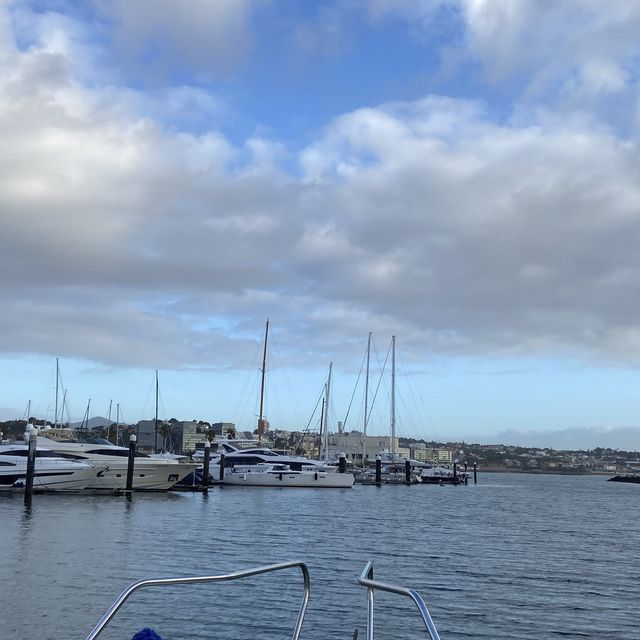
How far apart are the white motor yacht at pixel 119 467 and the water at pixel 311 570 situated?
6.87 metres

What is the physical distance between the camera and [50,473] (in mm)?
49844

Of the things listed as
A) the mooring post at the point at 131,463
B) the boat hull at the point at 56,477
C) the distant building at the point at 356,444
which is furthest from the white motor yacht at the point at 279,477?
the distant building at the point at 356,444

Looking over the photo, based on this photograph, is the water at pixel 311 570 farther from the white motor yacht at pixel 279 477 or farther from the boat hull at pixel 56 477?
the white motor yacht at pixel 279 477

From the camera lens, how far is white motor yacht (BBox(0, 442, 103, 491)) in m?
49.8

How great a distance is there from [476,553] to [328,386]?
7356 centimetres

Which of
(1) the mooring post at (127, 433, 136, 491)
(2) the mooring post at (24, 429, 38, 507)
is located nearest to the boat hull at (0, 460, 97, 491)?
(1) the mooring post at (127, 433, 136, 491)

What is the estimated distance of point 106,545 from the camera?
87.2 feet

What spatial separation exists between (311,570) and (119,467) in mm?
32881

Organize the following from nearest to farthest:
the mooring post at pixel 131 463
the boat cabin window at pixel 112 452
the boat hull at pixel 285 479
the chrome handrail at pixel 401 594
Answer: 1. the chrome handrail at pixel 401 594
2. the mooring post at pixel 131 463
3. the boat cabin window at pixel 112 452
4. the boat hull at pixel 285 479

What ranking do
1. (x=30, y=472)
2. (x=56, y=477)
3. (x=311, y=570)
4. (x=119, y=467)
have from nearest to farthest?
(x=311, y=570) → (x=30, y=472) → (x=56, y=477) → (x=119, y=467)

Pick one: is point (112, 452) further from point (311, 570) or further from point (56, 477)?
point (311, 570)

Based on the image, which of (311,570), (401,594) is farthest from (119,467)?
(401,594)

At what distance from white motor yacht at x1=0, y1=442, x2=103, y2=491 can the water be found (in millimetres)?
4296

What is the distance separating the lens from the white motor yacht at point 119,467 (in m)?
52.4
